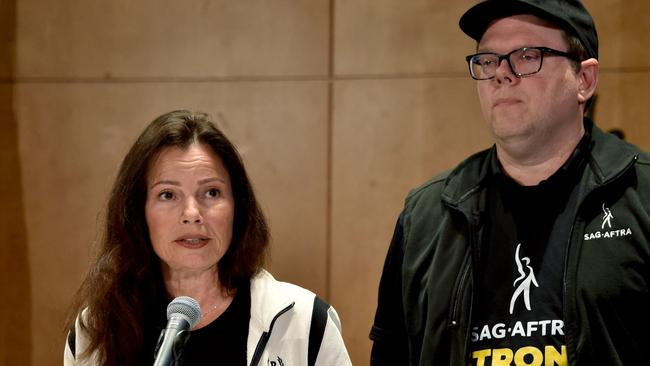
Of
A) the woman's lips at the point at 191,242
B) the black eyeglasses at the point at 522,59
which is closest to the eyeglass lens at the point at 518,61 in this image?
the black eyeglasses at the point at 522,59

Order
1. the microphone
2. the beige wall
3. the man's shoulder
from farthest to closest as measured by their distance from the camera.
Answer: the beige wall → the man's shoulder → the microphone

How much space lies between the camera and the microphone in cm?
133

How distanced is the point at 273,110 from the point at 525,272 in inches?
89.3

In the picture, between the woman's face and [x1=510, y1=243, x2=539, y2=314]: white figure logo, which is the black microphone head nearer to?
the woman's face

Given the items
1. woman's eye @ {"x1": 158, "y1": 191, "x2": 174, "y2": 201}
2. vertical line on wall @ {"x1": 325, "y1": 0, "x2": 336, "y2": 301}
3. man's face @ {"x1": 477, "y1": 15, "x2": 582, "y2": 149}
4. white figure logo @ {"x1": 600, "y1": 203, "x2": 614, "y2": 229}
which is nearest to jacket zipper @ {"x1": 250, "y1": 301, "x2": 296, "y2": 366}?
woman's eye @ {"x1": 158, "y1": 191, "x2": 174, "y2": 201}

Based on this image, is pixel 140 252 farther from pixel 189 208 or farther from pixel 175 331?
pixel 175 331

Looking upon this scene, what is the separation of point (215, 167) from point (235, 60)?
1866 millimetres

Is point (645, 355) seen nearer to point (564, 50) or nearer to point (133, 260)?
point (564, 50)

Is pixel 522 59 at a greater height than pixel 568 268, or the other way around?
pixel 522 59

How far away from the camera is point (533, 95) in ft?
5.98

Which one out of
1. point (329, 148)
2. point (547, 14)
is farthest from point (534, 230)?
point (329, 148)

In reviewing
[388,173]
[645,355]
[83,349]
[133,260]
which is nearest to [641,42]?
[388,173]

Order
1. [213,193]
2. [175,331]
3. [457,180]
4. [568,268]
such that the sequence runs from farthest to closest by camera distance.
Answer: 1. [213,193]
2. [457,180]
3. [568,268]
4. [175,331]

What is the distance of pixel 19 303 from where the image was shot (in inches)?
161
